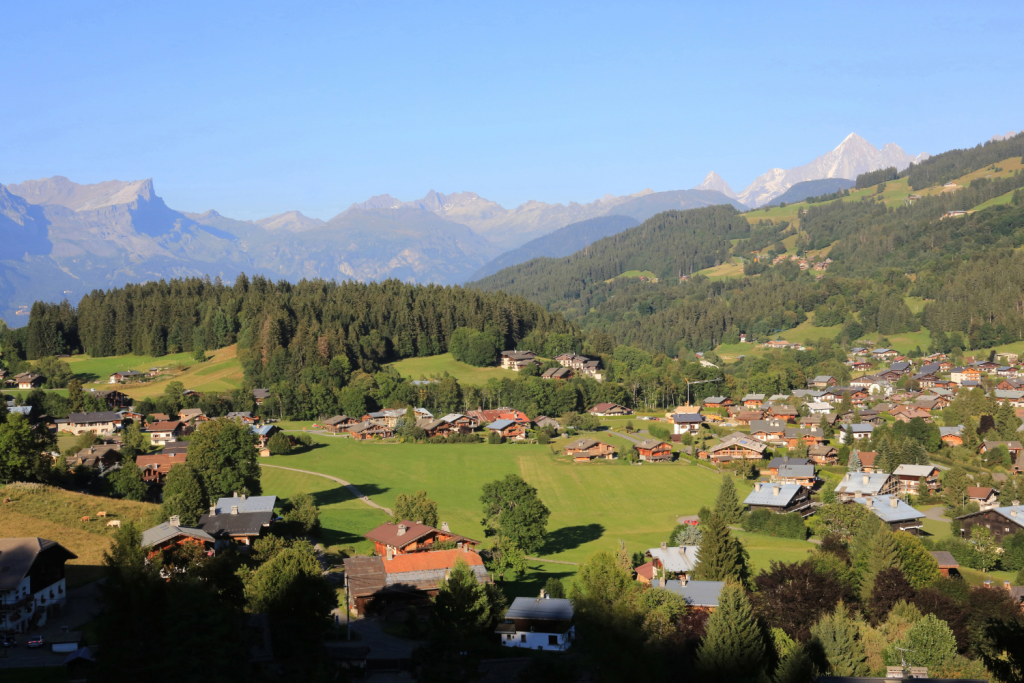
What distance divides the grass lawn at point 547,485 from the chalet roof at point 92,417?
19.7m

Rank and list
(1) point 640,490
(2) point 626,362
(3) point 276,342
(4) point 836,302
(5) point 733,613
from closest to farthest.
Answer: (5) point 733,613 → (1) point 640,490 → (3) point 276,342 → (2) point 626,362 → (4) point 836,302

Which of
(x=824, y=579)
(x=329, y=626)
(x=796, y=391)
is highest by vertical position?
(x=329, y=626)

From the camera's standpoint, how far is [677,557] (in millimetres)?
41125

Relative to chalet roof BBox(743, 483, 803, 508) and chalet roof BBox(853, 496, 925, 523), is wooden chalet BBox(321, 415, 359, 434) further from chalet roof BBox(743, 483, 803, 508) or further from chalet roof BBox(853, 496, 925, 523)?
chalet roof BBox(853, 496, 925, 523)

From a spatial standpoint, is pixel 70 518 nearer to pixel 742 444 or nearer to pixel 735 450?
pixel 735 450

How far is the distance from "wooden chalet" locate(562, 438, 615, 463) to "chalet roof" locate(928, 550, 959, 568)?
37.0m

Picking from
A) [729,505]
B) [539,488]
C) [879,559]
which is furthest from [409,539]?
[539,488]

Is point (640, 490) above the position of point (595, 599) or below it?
below

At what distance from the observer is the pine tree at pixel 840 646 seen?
28688 mm

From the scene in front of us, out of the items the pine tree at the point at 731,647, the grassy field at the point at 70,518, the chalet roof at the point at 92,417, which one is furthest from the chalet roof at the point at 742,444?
the chalet roof at the point at 92,417

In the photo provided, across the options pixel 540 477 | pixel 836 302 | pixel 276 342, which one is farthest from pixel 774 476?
pixel 836 302

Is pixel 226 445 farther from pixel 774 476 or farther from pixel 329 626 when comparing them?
pixel 774 476

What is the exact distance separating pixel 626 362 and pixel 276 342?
53.2 m

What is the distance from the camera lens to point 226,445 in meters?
52.1
